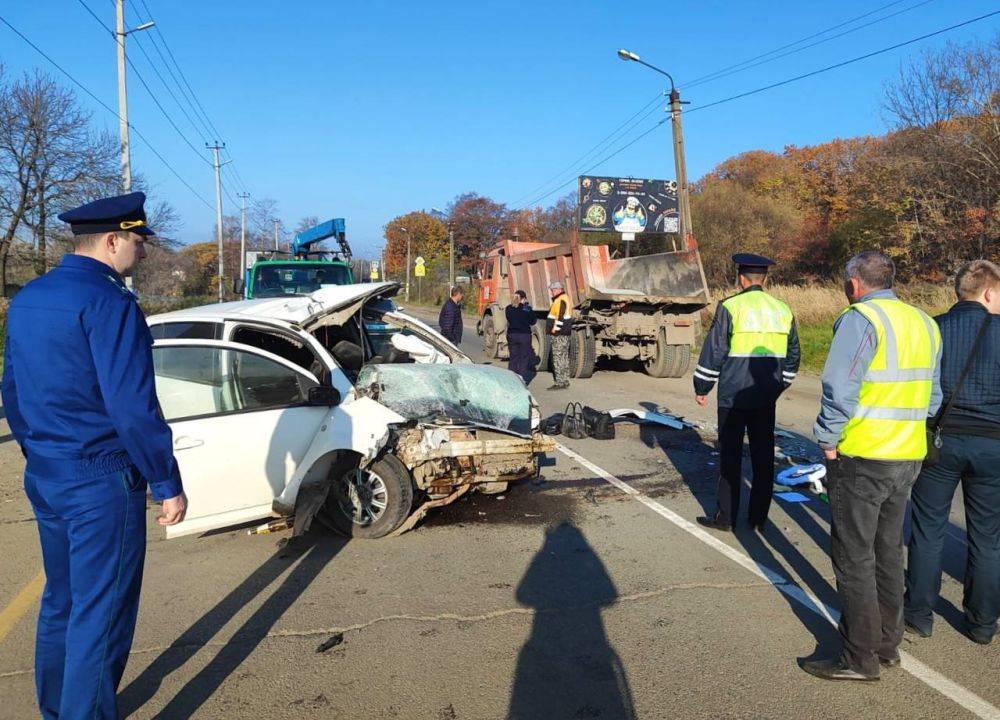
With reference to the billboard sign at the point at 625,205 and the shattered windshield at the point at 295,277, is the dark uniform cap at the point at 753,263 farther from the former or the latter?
the billboard sign at the point at 625,205

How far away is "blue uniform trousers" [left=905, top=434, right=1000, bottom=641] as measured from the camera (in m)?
3.48

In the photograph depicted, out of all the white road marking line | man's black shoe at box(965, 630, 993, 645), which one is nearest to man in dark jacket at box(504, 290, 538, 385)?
the white road marking line

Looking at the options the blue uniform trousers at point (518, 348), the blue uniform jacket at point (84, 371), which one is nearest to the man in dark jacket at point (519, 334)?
the blue uniform trousers at point (518, 348)

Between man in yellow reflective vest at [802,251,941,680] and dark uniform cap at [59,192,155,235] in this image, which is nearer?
dark uniform cap at [59,192,155,235]

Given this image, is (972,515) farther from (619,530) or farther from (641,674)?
(619,530)

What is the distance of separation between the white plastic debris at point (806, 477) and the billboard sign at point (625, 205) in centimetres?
1993

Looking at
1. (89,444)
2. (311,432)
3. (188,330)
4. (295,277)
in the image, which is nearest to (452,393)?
(311,432)

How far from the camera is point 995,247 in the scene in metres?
19.5

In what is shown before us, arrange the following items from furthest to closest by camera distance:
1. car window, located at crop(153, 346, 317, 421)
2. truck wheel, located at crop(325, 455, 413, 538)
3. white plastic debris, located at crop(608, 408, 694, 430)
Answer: white plastic debris, located at crop(608, 408, 694, 430)
truck wheel, located at crop(325, 455, 413, 538)
car window, located at crop(153, 346, 317, 421)

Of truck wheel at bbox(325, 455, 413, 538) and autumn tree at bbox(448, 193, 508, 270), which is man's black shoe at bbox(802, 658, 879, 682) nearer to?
truck wheel at bbox(325, 455, 413, 538)

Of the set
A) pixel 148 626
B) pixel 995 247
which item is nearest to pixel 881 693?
pixel 148 626

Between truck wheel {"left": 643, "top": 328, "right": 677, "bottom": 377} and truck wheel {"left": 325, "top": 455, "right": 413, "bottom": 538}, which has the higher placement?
truck wheel {"left": 643, "top": 328, "right": 677, "bottom": 377}

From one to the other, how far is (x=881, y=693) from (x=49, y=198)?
1334 inches

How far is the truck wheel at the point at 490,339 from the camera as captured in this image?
16.4 m
